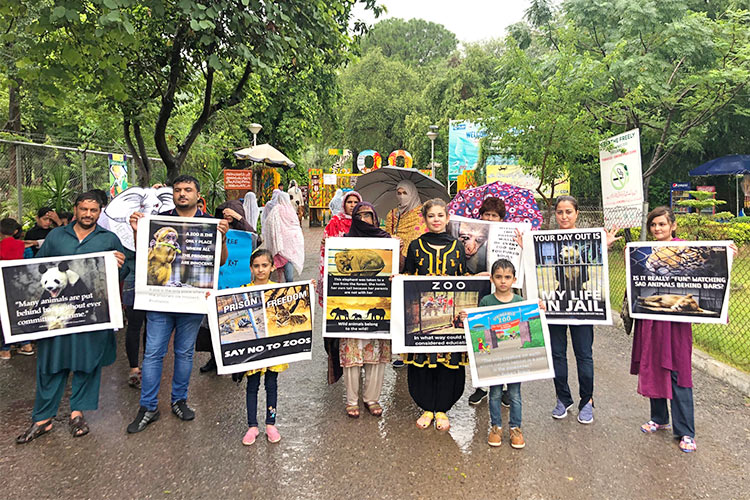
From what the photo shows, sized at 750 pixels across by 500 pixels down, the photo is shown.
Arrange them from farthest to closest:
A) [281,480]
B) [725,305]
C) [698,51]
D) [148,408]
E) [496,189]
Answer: [698,51]
[496,189]
[148,408]
[725,305]
[281,480]

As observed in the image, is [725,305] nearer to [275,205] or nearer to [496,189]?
[496,189]

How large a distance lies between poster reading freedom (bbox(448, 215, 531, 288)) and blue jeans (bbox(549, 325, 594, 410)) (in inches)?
23.1

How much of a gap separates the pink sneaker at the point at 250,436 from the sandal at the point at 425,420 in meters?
1.34

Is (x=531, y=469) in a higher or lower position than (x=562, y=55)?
lower

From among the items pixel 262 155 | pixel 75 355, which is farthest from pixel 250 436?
pixel 262 155

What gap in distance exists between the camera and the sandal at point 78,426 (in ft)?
13.5

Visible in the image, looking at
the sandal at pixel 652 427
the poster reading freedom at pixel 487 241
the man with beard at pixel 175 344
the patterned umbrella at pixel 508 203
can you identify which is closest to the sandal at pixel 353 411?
the man with beard at pixel 175 344

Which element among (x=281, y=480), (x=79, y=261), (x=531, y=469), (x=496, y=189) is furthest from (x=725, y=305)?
(x=79, y=261)

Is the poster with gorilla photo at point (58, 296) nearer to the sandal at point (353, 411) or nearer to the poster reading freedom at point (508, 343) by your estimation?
the sandal at point (353, 411)

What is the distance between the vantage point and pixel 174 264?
4.21 m

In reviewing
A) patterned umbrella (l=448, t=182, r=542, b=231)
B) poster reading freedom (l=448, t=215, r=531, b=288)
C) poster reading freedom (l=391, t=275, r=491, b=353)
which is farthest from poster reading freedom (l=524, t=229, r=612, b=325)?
patterned umbrella (l=448, t=182, r=542, b=231)

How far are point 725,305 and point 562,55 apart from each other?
8318mm

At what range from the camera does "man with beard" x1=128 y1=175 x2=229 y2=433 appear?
13.9 ft

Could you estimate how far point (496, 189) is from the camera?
569 cm
